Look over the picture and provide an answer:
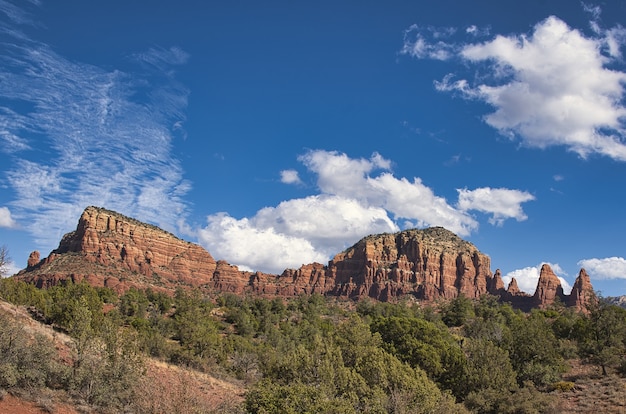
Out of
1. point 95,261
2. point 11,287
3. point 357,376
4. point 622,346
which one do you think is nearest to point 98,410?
point 357,376

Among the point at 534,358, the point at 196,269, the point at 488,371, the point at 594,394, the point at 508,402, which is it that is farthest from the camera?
the point at 196,269

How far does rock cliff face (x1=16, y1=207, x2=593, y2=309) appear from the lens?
463 ft

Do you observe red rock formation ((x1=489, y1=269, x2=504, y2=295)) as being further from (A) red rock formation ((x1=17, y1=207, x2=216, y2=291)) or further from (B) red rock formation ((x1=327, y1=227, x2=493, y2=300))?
(A) red rock formation ((x1=17, y1=207, x2=216, y2=291))

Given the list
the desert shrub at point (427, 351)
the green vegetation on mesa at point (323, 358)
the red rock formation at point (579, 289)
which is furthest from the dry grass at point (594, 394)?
the red rock formation at point (579, 289)

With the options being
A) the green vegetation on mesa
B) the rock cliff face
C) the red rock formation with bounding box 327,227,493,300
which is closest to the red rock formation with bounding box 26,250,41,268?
the rock cliff face

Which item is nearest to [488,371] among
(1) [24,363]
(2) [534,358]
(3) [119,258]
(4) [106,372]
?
(2) [534,358]

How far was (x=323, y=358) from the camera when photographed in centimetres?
3322

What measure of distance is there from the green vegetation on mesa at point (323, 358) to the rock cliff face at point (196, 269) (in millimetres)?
53805

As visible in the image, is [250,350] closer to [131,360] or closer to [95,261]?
[131,360]

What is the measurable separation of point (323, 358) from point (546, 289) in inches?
6366

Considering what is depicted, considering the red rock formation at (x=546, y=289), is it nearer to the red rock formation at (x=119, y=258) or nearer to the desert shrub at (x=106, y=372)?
the red rock formation at (x=119, y=258)

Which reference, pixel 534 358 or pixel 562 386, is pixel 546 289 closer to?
pixel 534 358

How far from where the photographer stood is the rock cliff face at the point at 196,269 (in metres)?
141

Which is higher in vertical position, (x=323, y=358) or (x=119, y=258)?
(x=119, y=258)
